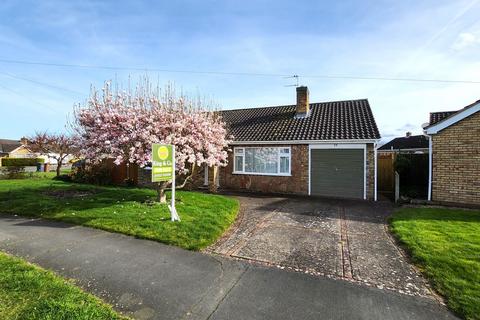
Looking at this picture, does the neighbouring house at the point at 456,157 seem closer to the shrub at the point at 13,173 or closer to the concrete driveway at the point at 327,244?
the concrete driveway at the point at 327,244

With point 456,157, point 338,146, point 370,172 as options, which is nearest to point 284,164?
point 338,146

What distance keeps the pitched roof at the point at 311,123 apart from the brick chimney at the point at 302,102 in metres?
0.32

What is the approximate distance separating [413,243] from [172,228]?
16.6 feet

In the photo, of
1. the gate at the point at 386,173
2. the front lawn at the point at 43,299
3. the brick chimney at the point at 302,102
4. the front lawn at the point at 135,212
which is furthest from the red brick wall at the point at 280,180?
the front lawn at the point at 43,299

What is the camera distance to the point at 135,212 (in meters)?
7.64

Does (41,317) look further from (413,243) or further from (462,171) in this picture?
(462,171)

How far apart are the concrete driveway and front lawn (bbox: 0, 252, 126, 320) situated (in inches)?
94.1

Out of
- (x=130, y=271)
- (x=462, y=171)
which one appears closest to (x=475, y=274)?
(x=130, y=271)

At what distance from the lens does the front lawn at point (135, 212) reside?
19.6 ft

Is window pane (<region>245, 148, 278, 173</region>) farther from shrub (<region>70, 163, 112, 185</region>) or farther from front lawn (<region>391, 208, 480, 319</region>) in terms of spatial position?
shrub (<region>70, 163, 112, 185</region>)

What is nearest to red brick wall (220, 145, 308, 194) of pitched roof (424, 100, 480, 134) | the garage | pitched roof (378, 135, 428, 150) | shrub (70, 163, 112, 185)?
the garage

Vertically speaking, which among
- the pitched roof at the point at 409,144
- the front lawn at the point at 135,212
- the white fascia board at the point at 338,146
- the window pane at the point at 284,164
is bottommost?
the front lawn at the point at 135,212

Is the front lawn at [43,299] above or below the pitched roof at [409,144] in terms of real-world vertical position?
below

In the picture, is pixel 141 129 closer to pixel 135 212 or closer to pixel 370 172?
pixel 135 212
